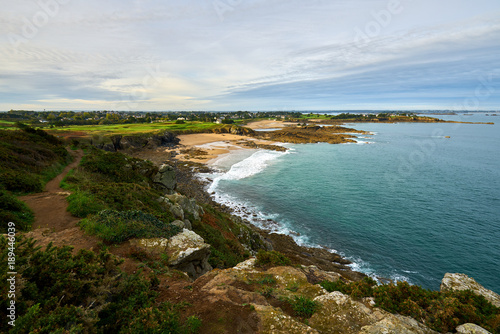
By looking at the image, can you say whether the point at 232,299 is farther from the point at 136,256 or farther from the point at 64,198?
the point at 64,198

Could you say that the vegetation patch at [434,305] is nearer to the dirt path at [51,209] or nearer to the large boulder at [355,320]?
the large boulder at [355,320]

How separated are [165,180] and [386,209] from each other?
27.7m

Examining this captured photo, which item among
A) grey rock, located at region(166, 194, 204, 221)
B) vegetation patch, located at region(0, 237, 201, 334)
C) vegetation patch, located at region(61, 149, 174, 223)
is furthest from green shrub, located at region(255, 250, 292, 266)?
grey rock, located at region(166, 194, 204, 221)

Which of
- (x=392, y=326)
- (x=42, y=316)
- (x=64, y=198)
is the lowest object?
(x=392, y=326)

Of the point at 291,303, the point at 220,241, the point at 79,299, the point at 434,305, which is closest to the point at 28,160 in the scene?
the point at 220,241

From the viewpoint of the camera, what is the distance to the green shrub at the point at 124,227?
970 cm

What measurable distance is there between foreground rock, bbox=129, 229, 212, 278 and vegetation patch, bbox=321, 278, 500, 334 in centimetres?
583

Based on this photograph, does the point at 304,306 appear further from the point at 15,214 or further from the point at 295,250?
the point at 15,214

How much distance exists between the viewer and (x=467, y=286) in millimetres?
8805

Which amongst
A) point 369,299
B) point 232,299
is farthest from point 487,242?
point 232,299

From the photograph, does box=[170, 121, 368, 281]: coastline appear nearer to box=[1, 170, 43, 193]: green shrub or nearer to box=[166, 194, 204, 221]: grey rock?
box=[166, 194, 204, 221]: grey rock

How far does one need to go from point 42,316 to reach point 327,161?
54.1 meters

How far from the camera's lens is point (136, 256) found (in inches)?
353

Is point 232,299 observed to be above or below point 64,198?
below
